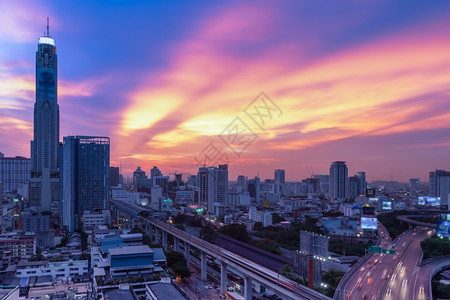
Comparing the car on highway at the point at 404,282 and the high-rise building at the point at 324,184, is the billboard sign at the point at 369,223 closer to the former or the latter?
the car on highway at the point at 404,282

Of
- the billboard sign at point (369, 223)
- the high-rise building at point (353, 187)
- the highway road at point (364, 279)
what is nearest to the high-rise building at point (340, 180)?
the high-rise building at point (353, 187)

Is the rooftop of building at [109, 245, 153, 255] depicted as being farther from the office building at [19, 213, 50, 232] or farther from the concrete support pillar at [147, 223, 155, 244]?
the office building at [19, 213, 50, 232]

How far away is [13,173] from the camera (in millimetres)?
61031

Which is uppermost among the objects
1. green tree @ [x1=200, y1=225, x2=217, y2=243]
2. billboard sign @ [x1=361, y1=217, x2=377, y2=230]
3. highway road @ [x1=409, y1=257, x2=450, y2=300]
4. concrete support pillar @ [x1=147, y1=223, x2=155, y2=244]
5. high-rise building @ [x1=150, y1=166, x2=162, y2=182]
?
high-rise building @ [x1=150, y1=166, x2=162, y2=182]

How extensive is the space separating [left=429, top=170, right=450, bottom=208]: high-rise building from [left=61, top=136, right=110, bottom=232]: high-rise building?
43324 millimetres

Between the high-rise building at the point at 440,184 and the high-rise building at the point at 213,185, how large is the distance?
96.5 feet

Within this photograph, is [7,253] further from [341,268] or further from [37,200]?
[37,200]

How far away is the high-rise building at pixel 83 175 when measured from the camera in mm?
30656

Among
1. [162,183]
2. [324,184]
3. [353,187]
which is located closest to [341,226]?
[353,187]

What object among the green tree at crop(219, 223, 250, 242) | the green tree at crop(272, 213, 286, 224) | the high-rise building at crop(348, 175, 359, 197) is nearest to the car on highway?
the green tree at crop(219, 223, 250, 242)

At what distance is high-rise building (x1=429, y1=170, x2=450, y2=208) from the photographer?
49688mm

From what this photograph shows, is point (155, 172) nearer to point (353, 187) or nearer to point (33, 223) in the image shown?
point (353, 187)

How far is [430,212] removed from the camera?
35125 millimetres

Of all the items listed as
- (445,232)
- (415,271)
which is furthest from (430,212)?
(415,271)
